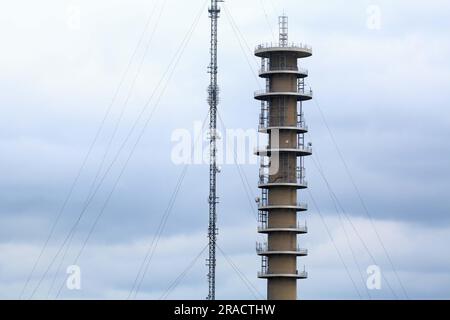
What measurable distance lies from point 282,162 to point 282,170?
2.66 feet

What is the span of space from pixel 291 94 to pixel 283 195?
10.3m

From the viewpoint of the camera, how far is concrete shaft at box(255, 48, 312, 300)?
17338 cm

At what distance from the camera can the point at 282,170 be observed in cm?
17488

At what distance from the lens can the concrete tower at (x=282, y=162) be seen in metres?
173

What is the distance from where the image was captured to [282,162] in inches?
6885

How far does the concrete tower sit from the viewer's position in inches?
6821

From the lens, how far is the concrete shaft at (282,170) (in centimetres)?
17338
